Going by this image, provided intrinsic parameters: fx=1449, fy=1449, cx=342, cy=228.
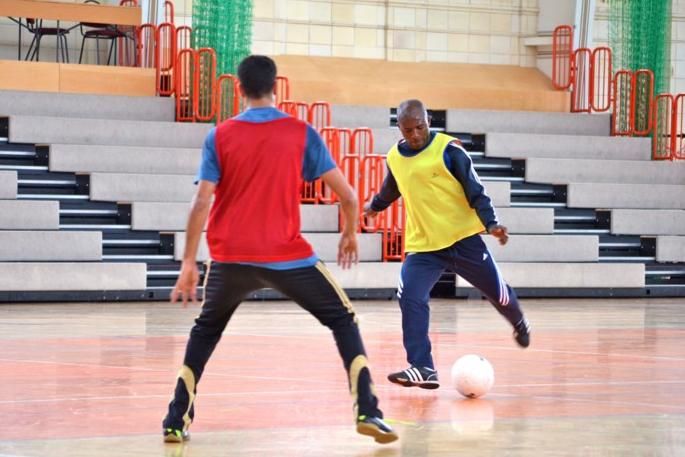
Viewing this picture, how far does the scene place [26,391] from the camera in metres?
8.20

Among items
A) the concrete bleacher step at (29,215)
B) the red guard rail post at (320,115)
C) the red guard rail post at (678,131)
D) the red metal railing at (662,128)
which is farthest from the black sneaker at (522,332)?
the red metal railing at (662,128)

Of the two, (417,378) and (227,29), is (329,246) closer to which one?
(227,29)

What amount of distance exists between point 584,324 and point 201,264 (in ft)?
18.2

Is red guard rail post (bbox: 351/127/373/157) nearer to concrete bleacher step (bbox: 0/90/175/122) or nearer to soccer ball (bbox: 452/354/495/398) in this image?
concrete bleacher step (bbox: 0/90/175/122)

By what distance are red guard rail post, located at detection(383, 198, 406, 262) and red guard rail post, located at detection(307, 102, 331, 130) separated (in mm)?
1660

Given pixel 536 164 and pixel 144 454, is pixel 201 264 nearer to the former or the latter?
pixel 536 164

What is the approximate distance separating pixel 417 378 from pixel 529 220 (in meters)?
11.5

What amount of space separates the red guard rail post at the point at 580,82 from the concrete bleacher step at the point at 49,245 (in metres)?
9.43

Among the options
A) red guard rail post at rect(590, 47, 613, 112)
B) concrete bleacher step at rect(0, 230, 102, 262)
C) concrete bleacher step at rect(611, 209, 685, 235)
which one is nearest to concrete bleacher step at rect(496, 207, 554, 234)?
concrete bleacher step at rect(611, 209, 685, 235)

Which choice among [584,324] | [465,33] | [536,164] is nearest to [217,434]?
[584,324]

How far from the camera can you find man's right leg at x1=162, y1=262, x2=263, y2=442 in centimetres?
632

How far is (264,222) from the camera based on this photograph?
6203 mm

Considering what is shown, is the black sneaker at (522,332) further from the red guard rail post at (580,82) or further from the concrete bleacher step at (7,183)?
the red guard rail post at (580,82)

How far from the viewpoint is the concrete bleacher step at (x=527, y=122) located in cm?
2188
